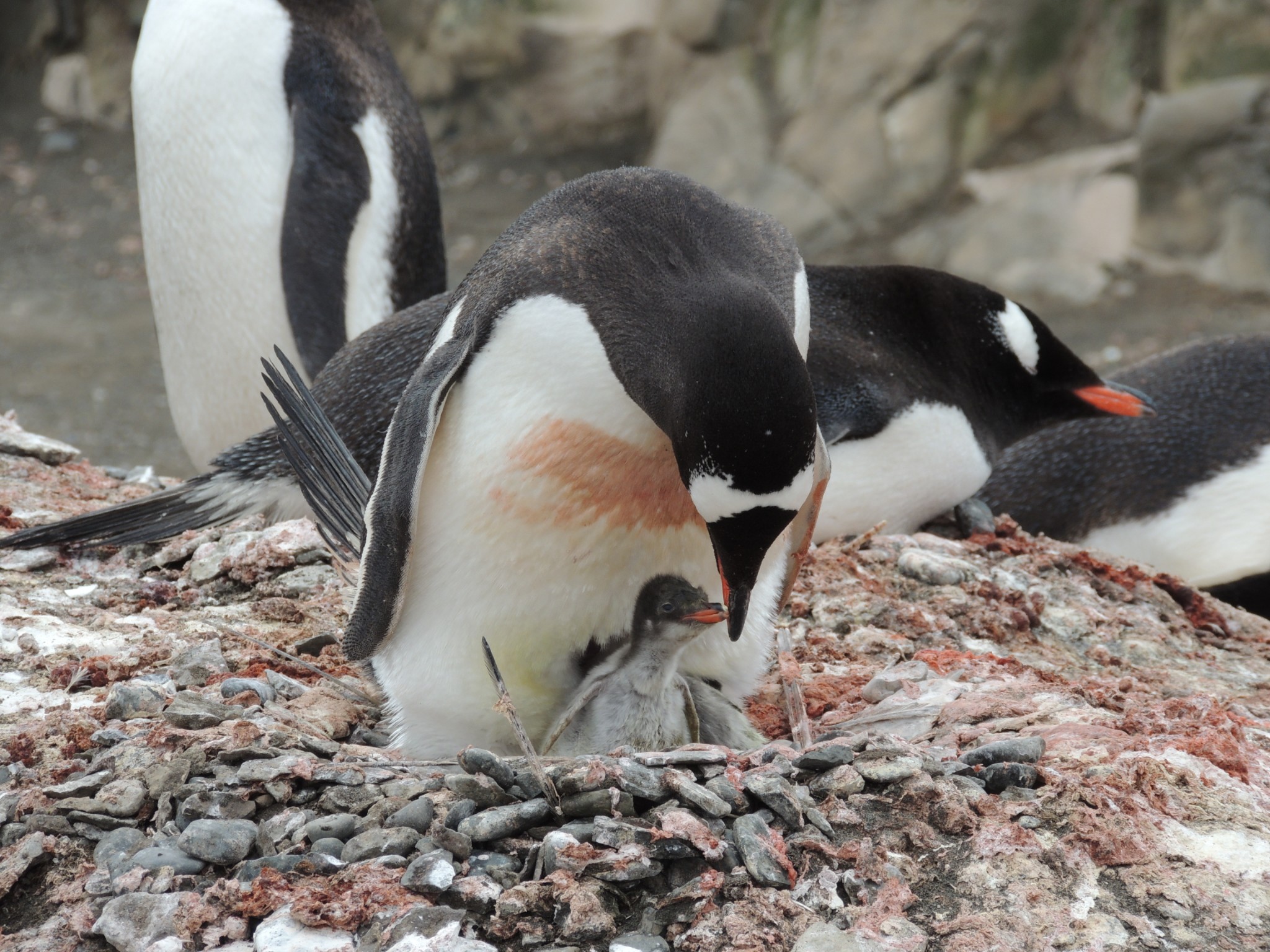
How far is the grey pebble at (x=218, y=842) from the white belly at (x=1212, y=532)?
2728 mm

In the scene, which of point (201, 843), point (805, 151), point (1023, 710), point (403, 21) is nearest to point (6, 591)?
point (201, 843)

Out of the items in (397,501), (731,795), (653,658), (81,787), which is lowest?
(731,795)

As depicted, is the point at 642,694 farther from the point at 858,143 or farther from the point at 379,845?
the point at 858,143

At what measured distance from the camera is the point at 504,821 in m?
1.62

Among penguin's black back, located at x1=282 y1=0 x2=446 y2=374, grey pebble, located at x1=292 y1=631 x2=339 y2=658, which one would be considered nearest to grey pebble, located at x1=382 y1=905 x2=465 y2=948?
grey pebble, located at x1=292 y1=631 x2=339 y2=658

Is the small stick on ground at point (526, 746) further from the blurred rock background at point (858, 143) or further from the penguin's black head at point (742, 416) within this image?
the blurred rock background at point (858, 143)

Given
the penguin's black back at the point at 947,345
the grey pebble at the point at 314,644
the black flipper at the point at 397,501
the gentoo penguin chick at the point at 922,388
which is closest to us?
the black flipper at the point at 397,501

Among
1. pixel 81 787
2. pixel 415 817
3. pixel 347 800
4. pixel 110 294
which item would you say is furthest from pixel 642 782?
pixel 110 294

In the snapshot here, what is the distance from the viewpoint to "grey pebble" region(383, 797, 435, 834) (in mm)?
1647

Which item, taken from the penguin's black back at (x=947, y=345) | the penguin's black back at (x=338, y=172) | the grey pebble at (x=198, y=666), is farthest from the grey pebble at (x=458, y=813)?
the penguin's black back at (x=338, y=172)

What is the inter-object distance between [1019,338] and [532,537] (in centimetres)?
212

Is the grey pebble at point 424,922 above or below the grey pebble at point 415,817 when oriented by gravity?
below

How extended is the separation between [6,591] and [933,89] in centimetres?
735

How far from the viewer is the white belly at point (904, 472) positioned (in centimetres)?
342
